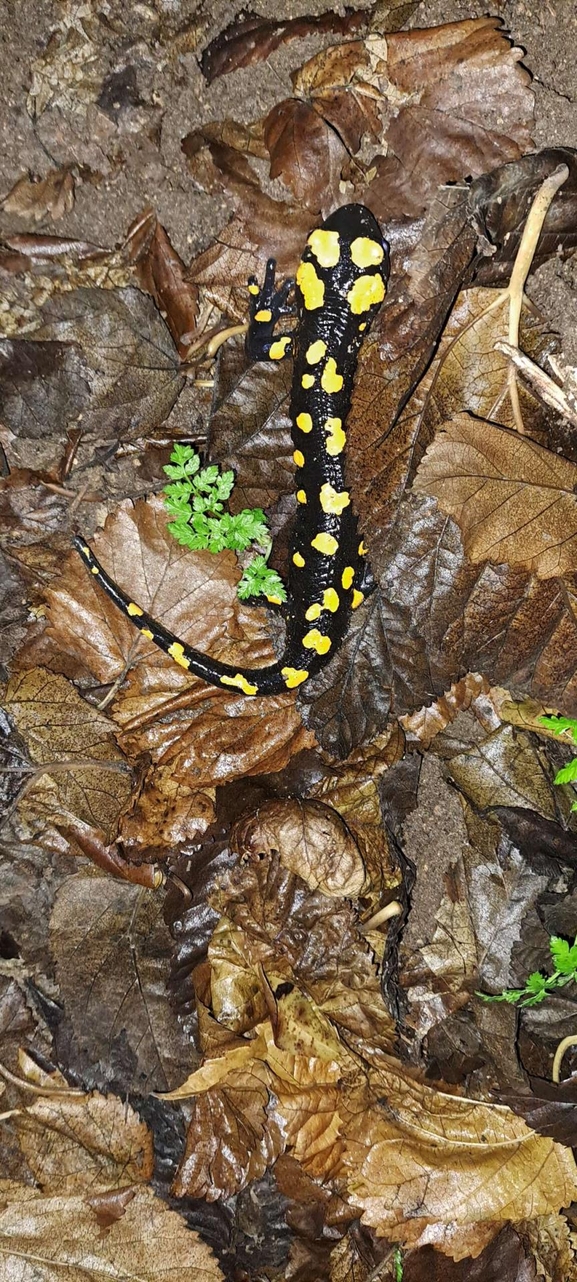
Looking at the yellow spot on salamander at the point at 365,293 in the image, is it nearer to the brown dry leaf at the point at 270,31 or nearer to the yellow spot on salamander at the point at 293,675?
the brown dry leaf at the point at 270,31

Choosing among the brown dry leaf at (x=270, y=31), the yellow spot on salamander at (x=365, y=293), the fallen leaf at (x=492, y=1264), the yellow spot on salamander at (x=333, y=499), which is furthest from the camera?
the fallen leaf at (x=492, y=1264)

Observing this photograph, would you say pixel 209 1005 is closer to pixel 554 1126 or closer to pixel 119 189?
pixel 554 1126

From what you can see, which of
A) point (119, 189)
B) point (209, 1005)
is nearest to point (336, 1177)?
point (209, 1005)

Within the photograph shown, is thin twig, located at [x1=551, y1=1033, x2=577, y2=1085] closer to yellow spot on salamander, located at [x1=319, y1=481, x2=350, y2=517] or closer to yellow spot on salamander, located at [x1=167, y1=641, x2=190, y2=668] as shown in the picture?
yellow spot on salamander, located at [x1=167, y1=641, x2=190, y2=668]

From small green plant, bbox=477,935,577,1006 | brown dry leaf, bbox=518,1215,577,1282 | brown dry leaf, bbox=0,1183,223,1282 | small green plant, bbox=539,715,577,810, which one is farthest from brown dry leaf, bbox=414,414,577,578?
brown dry leaf, bbox=0,1183,223,1282

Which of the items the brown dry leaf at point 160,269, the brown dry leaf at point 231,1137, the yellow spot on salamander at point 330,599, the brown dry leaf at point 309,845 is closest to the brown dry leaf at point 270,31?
the brown dry leaf at point 160,269

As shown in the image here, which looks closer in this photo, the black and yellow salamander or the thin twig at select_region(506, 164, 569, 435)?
the thin twig at select_region(506, 164, 569, 435)

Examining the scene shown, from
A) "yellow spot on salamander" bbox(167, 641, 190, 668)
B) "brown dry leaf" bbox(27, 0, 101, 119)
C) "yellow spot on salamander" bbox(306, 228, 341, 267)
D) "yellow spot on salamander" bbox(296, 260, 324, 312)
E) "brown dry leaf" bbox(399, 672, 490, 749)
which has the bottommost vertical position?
"brown dry leaf" bbox(399, 672, 490, 749)

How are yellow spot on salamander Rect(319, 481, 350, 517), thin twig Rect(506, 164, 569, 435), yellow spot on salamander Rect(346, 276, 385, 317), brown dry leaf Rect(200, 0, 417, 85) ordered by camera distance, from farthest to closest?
1. yellow spot on salamander Rect(319, 481, 350, 517)
2. yellow spot on salamander Rect(346, 276, 385, 317)
3. brown dry leaf Rect(200, 0, 417, 85)
4. thin twig Rect(506, 164, 569, 435)
